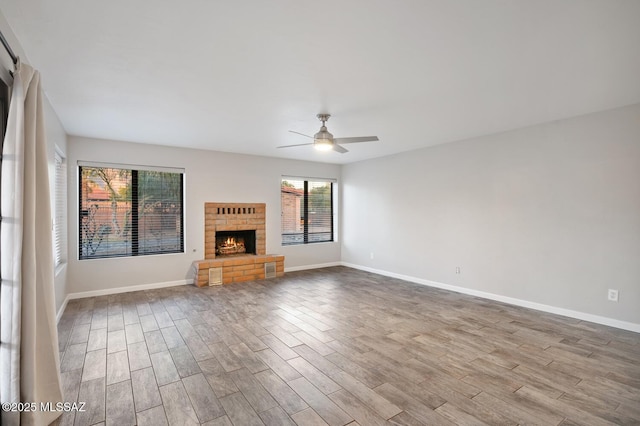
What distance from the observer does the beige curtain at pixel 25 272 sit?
179 centimetres

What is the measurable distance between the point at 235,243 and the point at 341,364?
4.35 meters

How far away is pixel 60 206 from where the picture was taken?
4551 millimetres

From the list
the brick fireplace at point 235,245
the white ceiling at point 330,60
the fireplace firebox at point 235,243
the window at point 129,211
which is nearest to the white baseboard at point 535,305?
the white ceiling at point 330,60

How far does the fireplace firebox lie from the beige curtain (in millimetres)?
4230

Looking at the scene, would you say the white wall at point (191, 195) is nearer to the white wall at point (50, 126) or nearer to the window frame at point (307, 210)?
the window frame at point (307, 210)

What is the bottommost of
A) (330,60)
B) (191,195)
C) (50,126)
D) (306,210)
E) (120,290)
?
(120,290)

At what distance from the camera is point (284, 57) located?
97.0 inches

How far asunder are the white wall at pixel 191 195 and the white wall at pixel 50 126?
14.8 inches

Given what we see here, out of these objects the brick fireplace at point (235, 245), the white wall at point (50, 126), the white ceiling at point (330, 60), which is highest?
the white ceiling at point (330, 60)

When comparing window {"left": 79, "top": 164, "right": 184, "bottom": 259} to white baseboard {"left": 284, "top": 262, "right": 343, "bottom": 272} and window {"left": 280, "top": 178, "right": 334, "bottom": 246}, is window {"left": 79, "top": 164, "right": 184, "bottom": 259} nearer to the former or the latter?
window {"left": 280, "top": 178, "right": 334, "bottom": 246}

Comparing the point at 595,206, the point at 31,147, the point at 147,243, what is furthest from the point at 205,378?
the point at 595,206

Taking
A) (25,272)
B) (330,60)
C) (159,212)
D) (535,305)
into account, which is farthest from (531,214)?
(159,212)

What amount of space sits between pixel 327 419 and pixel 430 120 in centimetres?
357

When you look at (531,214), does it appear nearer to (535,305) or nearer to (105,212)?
(535,305)
